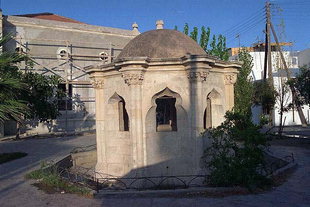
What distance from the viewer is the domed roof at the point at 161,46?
9461 mm

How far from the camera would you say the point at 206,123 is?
10398 mm

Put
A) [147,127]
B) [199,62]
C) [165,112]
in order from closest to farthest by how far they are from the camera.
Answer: [199,62], [147,127], [165,112]

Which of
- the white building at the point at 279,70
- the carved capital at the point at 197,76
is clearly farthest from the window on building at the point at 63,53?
the carved capital at the point at 197,76

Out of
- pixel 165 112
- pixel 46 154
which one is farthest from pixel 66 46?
pixel 165 112

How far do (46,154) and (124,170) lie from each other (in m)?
6.26

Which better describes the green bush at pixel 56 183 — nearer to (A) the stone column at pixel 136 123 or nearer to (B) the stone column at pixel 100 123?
(B) the stone column at pixel 100 123

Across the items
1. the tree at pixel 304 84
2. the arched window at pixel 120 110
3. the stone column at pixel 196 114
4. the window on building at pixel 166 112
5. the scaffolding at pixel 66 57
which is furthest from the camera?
the scaffolding at pixel 66 57

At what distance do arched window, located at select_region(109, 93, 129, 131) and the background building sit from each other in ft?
54.2

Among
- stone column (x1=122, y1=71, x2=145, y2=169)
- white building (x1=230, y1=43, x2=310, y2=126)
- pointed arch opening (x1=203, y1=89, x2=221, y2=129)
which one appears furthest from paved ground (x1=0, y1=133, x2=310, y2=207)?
white building (x1=230, y1=43, x2=310, y2=126)

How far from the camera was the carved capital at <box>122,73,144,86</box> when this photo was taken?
877 cm

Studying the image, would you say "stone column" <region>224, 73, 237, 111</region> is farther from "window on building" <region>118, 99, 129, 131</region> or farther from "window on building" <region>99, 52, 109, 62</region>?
"window on building" <region>99, 52, 109, 62</region>

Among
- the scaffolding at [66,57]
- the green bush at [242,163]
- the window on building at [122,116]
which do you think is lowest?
→ the green bush at [242,163]

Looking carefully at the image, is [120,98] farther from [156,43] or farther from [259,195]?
[259,195]

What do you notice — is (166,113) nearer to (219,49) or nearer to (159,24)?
(159,24)
